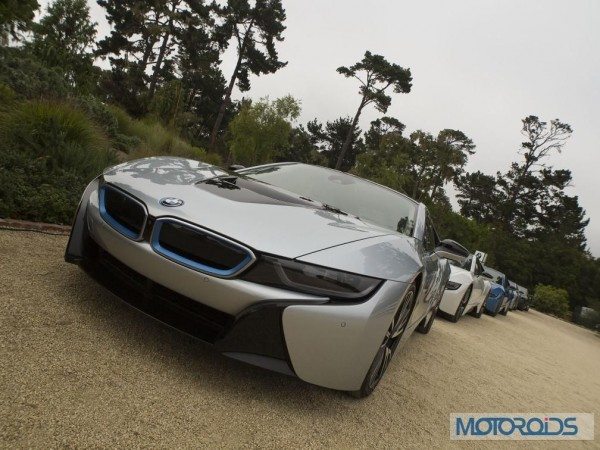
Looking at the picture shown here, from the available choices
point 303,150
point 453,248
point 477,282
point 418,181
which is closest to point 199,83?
point 303,150

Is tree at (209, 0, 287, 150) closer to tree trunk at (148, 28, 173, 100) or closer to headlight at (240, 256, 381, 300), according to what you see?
tree trunk at (148, 28, 173, 100)

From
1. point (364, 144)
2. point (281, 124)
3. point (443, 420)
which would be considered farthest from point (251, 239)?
point (364, 144)

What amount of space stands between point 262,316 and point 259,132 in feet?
99.2

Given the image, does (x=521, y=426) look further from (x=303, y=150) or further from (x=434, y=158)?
(x=303, y=150)

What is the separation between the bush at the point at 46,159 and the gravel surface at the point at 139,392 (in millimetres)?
680

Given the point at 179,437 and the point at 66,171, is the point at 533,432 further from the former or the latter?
the point at 66,171

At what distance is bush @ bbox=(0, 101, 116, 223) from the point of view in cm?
386

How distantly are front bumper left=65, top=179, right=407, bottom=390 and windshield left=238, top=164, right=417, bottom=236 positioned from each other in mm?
1014

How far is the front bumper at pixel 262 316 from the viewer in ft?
6.03

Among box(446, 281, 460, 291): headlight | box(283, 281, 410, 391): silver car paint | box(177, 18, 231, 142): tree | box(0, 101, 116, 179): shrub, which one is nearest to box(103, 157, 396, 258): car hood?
box(283, 281, 410, 391): silver car paint

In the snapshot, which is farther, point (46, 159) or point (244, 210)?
point (46, 159)

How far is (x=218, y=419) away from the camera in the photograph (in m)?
1.82

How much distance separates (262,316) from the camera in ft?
6.02

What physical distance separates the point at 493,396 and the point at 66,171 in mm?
4607
